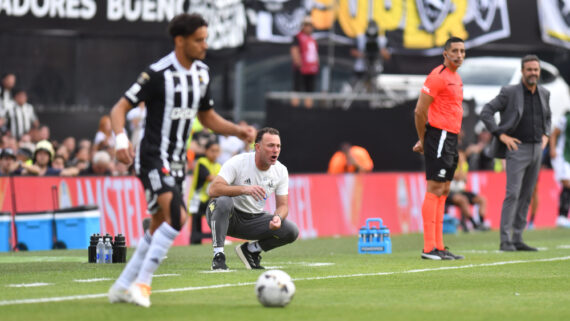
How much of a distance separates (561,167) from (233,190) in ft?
43.3

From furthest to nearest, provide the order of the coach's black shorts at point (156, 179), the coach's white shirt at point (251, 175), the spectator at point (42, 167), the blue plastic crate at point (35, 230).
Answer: the spectator at point (42, 167) → the blue plastic crate at point (35, 230) → the coach's white shirt at point (251, 175) → the coach's black shorts at point (156, 179)

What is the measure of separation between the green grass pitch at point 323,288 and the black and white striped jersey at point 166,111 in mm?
994

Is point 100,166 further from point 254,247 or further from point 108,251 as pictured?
point 254,247

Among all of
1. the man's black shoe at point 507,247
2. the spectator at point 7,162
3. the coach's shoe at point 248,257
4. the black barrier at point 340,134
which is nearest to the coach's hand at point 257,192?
the coach's shoe at point 248,257

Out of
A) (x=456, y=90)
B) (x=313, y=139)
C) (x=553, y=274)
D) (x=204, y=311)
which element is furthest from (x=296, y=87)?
(x=204, y=311)

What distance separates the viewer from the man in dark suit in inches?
572

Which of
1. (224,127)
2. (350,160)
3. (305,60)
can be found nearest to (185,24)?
(224,127)

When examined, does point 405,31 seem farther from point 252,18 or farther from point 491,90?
point 252,18

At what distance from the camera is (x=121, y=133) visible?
7883 mm

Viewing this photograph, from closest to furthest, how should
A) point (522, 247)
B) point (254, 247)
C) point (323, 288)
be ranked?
point (323, 288) → point (254, 247) → point (522, 247)

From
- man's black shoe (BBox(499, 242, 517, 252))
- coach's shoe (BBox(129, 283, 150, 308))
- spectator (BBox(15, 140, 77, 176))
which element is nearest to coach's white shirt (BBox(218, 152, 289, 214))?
coach's shoe (BBox(129, 283, 150, 308))

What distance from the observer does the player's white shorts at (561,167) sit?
22891mm

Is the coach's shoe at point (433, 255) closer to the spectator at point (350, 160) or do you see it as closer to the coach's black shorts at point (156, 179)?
the coach's black shorts at point (156, 179)

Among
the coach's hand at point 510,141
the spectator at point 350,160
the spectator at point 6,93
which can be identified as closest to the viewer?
the coach's hand at point 510,141
